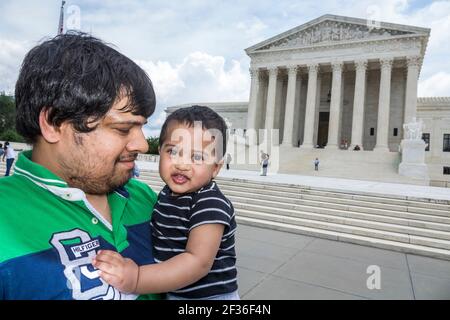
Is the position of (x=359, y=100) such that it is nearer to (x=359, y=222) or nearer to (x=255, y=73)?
(x=255, y=73)

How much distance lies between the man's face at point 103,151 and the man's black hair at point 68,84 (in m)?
0.04

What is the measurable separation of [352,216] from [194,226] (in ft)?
29.8

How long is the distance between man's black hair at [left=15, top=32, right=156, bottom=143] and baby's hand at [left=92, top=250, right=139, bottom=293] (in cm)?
57

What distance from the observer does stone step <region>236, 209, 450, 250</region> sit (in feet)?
26.3

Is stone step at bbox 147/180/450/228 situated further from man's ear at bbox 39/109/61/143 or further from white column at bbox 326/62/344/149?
white column at bbox 326/62/344/149

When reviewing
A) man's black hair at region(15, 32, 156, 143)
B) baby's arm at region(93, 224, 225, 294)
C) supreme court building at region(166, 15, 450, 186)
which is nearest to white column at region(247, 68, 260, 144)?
supreme court building at region(166, 15, 450, 186)

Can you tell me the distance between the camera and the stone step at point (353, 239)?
24.8 ft

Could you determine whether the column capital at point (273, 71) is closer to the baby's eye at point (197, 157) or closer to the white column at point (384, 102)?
the white column at point (384, 102)

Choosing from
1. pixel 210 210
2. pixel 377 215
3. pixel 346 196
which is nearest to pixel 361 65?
pixel 346 196

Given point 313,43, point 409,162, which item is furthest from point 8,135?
point 409,162

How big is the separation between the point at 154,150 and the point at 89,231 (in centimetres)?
4369

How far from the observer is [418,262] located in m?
6.95

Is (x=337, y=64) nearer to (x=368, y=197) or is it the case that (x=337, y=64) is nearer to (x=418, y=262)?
(x=368, y=197)

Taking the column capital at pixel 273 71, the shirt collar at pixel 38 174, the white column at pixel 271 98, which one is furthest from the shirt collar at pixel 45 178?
the column capital at pixel 273 71
